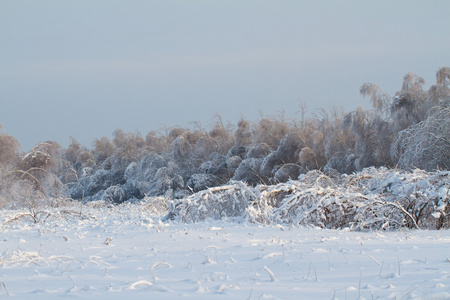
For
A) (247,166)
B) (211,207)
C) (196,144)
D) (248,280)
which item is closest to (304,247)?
(248,280)

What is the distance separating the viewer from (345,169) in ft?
66.2

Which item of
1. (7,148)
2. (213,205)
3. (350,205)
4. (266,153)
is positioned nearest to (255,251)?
(350,205)

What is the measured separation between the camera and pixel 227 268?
4.43 m

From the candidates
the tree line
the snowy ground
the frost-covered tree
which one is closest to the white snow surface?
the snowy ground

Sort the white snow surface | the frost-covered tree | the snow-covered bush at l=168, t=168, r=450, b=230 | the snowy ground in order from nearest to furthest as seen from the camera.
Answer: the snowy ground → the white snow surface → the snow-covered bush at l=168, t=168, r=450, b=230 → the frost-covered tree

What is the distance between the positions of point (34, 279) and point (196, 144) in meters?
23.9

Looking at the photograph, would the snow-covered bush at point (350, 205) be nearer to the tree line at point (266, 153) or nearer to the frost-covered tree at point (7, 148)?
the tree line at point (266, 153)

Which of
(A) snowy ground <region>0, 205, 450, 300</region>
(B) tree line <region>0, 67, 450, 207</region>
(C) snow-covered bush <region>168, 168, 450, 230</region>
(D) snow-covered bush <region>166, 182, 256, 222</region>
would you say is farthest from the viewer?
(B) tree line <region>0, 67, 450, 207</region>

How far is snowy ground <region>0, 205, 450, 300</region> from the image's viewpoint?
339 cm

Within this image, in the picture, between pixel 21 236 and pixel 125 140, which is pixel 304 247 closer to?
pixel 21 236

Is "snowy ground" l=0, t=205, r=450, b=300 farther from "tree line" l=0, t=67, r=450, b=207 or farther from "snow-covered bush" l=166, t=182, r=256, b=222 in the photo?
"tree line" l=0, t=67, r=450, b=207

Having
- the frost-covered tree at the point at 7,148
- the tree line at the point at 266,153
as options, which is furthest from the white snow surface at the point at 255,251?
the frost-covered tree at the point at 7,148

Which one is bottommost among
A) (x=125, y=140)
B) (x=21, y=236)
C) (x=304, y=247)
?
(x=125, y=140)

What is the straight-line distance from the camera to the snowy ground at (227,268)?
3.39 meters
